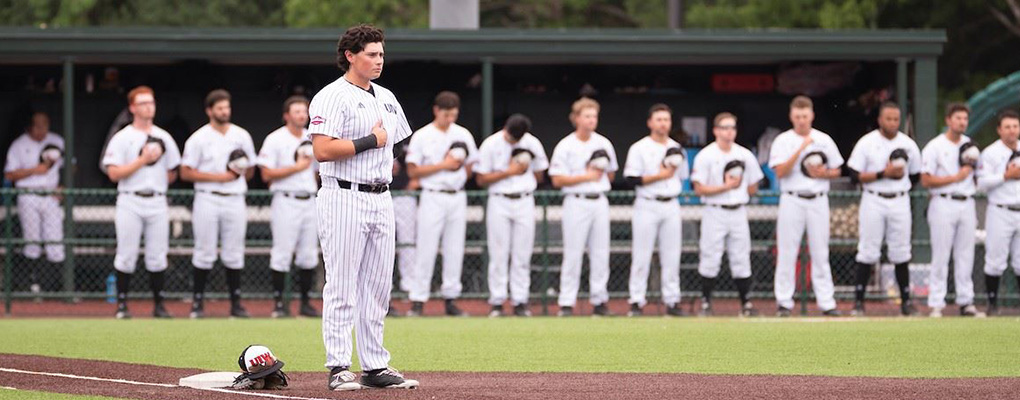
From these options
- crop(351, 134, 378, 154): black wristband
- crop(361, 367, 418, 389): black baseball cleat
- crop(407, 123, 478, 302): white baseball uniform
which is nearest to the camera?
crop(351, 134, 378, 154): black wristband

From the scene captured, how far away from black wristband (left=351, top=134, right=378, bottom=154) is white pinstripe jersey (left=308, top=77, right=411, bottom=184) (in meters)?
0.11

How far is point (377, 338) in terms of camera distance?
8.41 metres

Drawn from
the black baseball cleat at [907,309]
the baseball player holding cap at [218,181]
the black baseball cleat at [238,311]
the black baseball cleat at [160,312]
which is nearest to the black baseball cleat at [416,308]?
the black baseball cleat at [238,311]

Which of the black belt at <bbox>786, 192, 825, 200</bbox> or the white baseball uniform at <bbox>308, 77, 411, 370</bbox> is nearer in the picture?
the white baseball uniform at <bbox>308, 77, 411, 370</bbox>

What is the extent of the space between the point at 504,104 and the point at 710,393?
12.2 m

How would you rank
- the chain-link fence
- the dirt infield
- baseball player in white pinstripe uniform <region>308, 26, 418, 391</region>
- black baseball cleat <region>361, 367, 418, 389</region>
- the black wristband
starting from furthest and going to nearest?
the chain-link fence
black baseball cleat <region>361, 367, 418, 389</region>
baseball player in white pinstripe uniform <region>308, 26, 418, 391</region>
the black wristband
the dirt infield

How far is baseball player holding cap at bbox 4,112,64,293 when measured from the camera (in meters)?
17.3

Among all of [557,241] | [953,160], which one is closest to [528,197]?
[557,241]

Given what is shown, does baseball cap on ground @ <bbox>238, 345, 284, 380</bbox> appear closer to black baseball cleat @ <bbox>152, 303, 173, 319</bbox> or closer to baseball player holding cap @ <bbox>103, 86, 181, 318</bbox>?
baseball player holding cap @ <bbox>103, 86, 181, 318</bbox>

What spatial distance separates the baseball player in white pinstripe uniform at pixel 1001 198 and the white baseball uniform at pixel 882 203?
0.74 metres

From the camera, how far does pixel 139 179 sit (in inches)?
579

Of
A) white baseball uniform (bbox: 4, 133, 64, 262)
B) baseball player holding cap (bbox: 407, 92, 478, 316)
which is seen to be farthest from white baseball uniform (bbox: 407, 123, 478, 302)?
white baseball uniform (bbox: 4, 133, 64, 262)

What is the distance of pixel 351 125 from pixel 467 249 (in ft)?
30.9

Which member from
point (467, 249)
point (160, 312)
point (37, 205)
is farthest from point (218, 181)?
point (467, 249)
